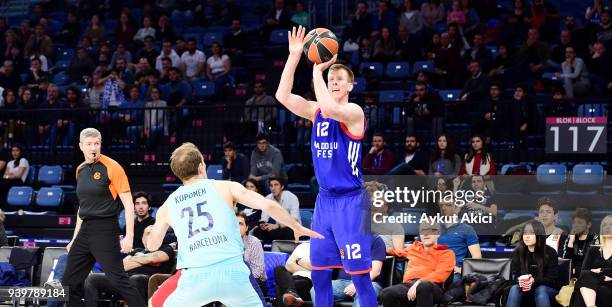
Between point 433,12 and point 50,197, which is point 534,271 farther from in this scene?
point 433,12

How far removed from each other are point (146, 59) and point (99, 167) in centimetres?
944

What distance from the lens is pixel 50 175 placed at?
1659cm

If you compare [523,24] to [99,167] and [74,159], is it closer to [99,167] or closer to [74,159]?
[74,159]

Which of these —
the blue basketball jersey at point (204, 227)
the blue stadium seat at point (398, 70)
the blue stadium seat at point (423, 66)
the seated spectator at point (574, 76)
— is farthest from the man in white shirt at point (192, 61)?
the blue basketball jersey at point (204, 227)

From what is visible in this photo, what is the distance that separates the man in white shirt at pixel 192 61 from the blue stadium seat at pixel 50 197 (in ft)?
12.0

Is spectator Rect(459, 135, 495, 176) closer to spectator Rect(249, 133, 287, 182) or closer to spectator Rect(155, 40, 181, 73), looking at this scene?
spectator Rect(249, 133, 287, 182)

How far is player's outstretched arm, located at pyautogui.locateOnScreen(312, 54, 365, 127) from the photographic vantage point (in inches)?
314

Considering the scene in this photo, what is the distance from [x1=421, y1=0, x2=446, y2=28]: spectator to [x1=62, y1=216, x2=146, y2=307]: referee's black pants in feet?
32.7

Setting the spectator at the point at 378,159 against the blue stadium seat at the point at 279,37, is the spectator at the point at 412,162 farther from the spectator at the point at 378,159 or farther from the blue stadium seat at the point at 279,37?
the blue stadium seat at the point at 279,37

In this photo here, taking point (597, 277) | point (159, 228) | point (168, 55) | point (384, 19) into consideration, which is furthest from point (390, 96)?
point (159, 228)

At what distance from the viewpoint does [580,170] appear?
13.9m

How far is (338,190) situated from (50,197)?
8.89 m

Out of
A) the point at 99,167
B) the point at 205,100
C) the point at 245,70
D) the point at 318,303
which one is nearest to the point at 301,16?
the point at 245,70

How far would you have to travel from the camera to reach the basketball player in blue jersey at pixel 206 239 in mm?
6551
